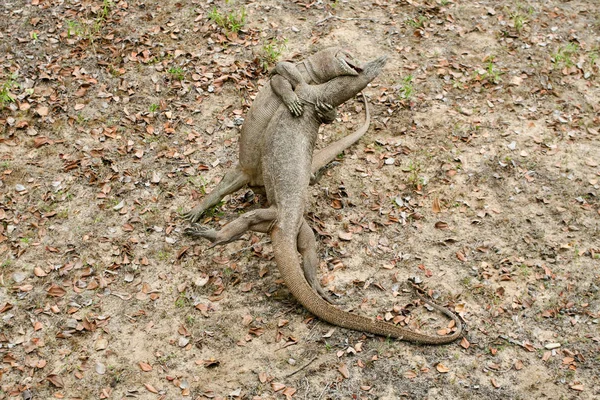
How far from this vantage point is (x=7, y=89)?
981 cm

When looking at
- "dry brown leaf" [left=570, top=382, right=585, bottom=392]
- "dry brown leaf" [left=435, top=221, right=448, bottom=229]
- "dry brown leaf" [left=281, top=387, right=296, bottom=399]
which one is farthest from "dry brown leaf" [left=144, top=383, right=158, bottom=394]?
"dry brown leaf" [left=570, top=382, right=585, bottom=392]

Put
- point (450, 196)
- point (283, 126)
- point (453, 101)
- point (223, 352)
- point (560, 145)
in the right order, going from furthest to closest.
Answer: point (453, 101)
point (560, 145)
point (450, 196)
point (283, 126)
point (223, 352)

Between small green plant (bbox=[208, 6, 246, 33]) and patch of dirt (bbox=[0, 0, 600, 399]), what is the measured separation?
0.22 feet

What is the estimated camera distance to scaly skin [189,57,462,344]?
699cm

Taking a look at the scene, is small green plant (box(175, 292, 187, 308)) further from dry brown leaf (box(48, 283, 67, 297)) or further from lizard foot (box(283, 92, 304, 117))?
lizard foot (box(283, 92, 304, 117))

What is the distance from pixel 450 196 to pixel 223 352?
381cm

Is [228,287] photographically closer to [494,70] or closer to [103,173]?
[103,173]

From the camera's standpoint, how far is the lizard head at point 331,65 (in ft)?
24.1

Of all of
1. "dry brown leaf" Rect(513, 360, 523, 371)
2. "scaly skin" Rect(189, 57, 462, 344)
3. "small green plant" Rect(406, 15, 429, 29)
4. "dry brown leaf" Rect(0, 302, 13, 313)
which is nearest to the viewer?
"dry brown leaf" Rect(513, 360, 523, 371)

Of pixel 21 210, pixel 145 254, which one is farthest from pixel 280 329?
pixel 21 210

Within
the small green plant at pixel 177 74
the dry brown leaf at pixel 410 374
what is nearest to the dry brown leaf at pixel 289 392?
the dry brown leaf at pixel 410 374

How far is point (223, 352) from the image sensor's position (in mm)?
6918

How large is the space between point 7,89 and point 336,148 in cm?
502

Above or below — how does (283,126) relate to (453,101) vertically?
above
